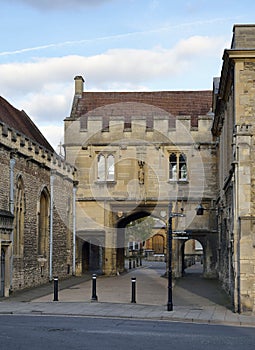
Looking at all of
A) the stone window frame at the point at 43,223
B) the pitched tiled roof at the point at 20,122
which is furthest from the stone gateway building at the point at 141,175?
the stone window frame at the point at 43,223

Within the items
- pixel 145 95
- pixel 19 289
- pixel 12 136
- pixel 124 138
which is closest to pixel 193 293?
pixel 19 289

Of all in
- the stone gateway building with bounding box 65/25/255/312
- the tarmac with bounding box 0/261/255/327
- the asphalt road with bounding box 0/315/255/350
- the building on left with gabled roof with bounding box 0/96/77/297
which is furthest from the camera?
the stone gateway building with bounding box 65/25/255/312

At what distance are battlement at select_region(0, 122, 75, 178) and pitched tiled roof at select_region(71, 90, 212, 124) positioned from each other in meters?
6.48

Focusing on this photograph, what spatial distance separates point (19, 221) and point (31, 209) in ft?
4.85

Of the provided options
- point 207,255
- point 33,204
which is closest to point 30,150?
point 33,204

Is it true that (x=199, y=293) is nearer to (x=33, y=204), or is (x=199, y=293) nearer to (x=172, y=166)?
(x=33, y=204)

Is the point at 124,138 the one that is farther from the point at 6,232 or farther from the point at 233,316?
the point at 233,316

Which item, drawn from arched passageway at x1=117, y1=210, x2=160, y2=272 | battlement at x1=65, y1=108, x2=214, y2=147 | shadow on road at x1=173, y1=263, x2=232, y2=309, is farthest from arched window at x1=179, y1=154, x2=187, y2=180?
shadow on road at x1=173, y1=263, x2=232, y2=309

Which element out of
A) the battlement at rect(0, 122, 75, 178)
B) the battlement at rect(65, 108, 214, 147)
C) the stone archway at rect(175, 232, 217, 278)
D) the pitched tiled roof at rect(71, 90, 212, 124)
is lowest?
the stone archway at rect(175, 232, 217, 278)

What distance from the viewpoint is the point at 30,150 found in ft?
92.2

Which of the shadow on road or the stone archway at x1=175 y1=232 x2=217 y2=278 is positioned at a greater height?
the stone archway at x1=175 y1=232 x2=217 y2=278

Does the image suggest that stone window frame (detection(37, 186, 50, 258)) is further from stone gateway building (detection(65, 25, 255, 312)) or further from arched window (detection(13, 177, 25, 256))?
stone gateway building (detection(65, 25, 255, 312))

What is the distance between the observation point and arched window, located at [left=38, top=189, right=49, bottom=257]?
30.7 meters

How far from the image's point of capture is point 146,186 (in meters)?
36.9
